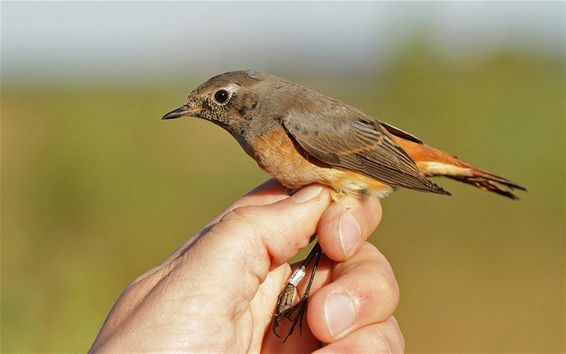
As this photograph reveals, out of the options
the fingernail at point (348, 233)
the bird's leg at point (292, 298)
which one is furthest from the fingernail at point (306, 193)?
the bird's leg at point (292, 298)

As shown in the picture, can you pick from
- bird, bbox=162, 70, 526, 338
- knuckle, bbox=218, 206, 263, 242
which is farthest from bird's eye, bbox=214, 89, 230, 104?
knuckle, bbox=218, 206, 263, 242

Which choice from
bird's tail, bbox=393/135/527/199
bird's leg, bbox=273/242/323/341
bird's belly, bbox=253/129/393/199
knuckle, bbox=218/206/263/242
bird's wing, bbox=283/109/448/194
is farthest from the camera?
bird's tail, bbox=393/135/527/199

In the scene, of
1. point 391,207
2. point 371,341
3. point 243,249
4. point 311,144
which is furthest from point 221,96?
point 391,207

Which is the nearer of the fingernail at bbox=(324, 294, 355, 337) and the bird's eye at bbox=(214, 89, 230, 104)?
the fingernail at bbox=(324, 294, 355, 337)

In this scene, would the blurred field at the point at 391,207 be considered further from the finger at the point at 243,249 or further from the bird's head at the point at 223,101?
the finger at the point at 243,249

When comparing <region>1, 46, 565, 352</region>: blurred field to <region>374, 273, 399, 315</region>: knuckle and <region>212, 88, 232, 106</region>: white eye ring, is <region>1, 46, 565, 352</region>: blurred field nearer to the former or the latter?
<region>212, 88, 232, 106</region>: white eye ring
